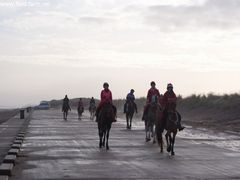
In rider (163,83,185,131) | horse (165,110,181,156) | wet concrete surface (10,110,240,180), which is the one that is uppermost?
rider (163,83,185,131)

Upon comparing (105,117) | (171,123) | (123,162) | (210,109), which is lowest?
(123,162)

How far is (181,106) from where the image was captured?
234 ft

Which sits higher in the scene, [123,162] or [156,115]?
[156,115]

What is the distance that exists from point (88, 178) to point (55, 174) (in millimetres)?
1093

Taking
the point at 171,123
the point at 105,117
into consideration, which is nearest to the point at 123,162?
the point at 171,123

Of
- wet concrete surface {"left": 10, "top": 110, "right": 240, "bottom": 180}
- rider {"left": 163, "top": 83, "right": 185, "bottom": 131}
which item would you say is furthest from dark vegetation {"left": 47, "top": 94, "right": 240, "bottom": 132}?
rider {"left": 163, "top": 83, "right": 185, "bottom": 131}

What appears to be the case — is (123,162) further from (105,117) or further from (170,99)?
(105,117)

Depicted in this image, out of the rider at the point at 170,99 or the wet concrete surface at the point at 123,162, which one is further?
the rider at the point at 170,99

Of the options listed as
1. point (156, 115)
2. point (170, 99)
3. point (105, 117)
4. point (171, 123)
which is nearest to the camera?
point (170, 99)

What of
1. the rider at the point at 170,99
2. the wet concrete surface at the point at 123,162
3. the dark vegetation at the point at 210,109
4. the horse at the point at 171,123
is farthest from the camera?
the dark vegetation at the point at 210,109

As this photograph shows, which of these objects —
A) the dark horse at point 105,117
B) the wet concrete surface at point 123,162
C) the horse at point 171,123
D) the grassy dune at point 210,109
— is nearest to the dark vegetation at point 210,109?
the grassy dune at point 210,109

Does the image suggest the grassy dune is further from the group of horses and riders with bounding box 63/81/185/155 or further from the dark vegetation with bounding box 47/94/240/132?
the group of horses and riders with bounding box 63/81/185/155

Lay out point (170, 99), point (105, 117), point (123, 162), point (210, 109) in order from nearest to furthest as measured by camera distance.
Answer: point (123, 162) < point (170, 99) < point (105, 117) < point (210, 109)

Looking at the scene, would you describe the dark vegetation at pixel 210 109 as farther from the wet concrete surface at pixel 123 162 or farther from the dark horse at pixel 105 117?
the wet concrete surface at pixel 123 162
